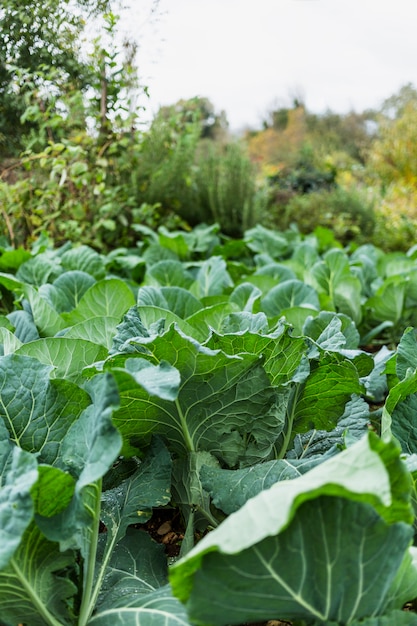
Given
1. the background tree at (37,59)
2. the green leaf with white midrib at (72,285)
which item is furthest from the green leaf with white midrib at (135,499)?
the background tree at (37,59)

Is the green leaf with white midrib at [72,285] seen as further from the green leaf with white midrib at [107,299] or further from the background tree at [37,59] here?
the background tree at [37,59]

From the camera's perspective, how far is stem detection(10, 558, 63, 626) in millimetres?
904

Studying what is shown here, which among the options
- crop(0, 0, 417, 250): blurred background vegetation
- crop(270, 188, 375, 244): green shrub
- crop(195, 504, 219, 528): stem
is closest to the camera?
crop(195, 504, 219, 528): stem

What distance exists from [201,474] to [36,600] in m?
0.42

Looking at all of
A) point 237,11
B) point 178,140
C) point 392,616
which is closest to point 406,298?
point 392,616

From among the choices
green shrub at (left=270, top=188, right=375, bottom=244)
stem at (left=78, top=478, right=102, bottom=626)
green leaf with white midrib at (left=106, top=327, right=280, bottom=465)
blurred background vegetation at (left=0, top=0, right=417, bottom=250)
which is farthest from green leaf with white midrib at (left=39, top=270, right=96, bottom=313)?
green shrub at (left=270, top=188, right=375, bottom=244)

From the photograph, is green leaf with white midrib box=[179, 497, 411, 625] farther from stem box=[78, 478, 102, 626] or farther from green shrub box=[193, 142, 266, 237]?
green shrub box=[193, 142, 266, 237]

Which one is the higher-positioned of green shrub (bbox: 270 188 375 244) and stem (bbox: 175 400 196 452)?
green shrub (bbox: 270 188 375 244)

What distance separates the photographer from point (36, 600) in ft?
3.08

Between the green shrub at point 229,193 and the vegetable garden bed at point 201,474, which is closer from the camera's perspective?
the vegetable garden bed at point 201,474

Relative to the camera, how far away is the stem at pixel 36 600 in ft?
2.97

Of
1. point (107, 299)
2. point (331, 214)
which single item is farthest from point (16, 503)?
point (331, 214)

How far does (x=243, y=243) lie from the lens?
404 centimetres

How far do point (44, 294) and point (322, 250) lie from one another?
2.84m
